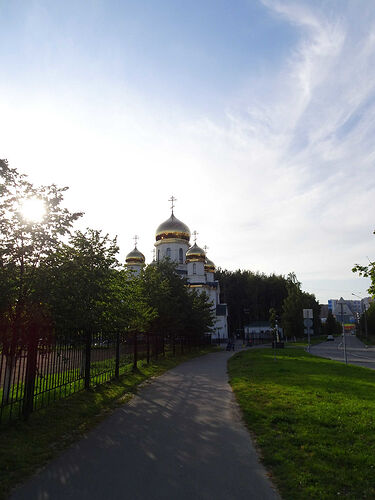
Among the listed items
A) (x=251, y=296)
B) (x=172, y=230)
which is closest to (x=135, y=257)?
(x=172, y=230)

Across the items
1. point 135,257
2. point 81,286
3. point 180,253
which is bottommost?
point 81,286

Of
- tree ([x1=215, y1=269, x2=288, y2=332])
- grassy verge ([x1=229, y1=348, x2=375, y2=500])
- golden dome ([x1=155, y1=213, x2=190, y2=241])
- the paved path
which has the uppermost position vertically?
golden dome ([x1=155, y1=213, x2=190, y2=241])

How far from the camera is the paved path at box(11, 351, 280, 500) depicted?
13.9 feet

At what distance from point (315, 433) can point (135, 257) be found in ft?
143

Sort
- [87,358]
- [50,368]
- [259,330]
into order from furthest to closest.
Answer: [259,330] → [87,358] → [50,368]

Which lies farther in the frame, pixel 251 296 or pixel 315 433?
pixel 251 296

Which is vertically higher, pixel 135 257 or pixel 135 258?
pixel 135 257

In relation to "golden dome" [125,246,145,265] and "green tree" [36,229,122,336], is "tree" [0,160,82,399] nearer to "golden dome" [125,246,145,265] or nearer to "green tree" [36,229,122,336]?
"green tree" [36,229,122,336]

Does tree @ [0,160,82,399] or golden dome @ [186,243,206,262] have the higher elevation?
golden dome @ [186,243,206,262]

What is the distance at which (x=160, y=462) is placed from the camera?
515cm

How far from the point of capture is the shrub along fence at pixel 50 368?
7.50 meters

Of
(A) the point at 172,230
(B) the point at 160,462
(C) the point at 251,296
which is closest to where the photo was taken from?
(B) the point at 160,462

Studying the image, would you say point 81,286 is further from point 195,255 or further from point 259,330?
point 259,330

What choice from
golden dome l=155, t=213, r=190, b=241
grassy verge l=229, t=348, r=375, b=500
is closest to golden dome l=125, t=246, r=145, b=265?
golden dome l=155, t=213, r=190, b=241
